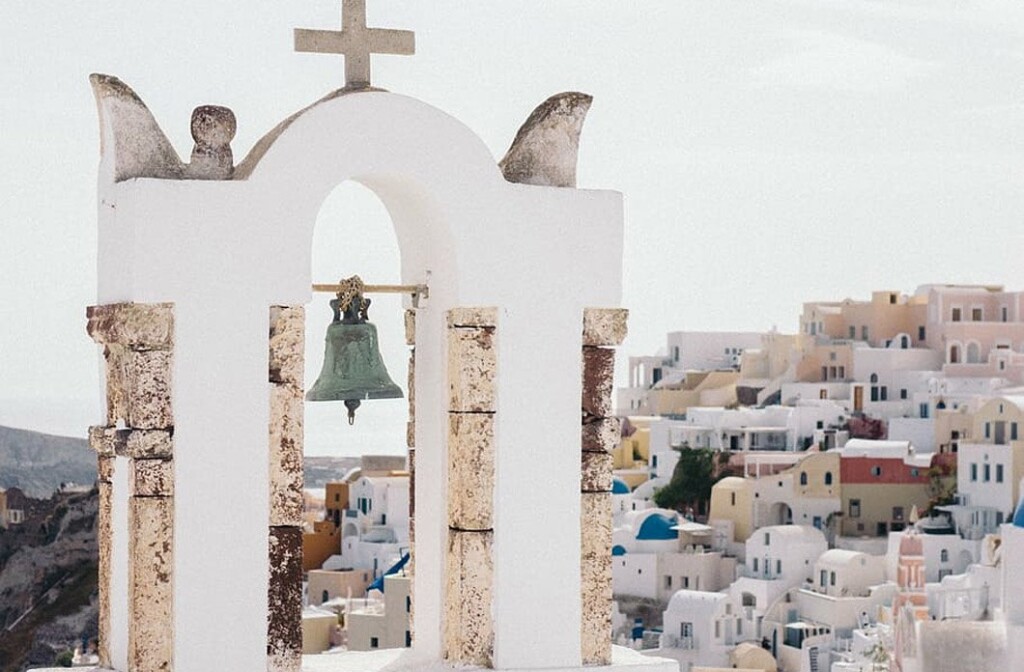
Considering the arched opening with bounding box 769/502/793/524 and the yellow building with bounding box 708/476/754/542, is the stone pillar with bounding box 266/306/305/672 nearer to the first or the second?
the yellow building with bounding box 708/476/754/542

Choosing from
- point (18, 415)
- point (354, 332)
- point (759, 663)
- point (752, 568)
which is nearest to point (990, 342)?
point (752, 568)

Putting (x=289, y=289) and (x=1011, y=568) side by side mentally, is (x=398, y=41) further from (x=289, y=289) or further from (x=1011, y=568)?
(x=1011, y=568)


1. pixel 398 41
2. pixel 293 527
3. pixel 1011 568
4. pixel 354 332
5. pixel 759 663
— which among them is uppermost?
pixel 398 41

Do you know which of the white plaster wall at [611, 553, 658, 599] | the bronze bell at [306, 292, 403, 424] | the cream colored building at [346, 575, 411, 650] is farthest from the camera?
the white plaster wall at [611, 553, 658, 599]

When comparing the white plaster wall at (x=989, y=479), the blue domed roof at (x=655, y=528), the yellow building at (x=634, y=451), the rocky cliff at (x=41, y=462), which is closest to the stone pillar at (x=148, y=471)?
the rocky cliff at (x=41, y=462)

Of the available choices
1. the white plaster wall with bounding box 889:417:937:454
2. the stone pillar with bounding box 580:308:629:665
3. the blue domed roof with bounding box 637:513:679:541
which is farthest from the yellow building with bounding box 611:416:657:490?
the stone pillar with bounding box 580:308:629:665

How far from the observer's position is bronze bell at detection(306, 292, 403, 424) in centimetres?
527

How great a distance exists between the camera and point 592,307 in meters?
4.99

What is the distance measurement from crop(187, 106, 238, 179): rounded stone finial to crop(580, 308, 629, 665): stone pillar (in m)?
0.92

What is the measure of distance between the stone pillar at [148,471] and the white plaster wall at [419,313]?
3 centimetres

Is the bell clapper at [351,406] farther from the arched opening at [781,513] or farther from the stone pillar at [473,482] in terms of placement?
the arched opening at [781,513]

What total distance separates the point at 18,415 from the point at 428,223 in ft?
125

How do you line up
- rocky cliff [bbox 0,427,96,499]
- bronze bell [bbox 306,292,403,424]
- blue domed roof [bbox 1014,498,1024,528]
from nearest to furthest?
bronze bell [bbox 306,292,403,424] < rocky cliff [bbox 0,427,96,499] < blue domed roof [bbox 1014,498,1024,528]

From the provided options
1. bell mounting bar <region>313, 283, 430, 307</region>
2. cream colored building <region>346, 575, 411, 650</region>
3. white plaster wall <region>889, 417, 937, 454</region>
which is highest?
bell mounting bar <region>313, 283, 430, 307</region>
